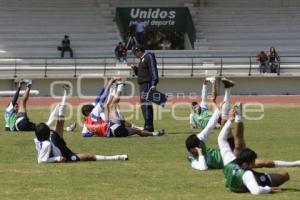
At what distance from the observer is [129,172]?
12.5 m

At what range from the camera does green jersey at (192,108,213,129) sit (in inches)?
778

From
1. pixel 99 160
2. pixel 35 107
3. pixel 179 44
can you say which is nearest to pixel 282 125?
pixel 99 160

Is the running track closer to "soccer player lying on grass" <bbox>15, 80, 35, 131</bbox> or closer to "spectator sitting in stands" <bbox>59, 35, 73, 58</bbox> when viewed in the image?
"spectator sitting in stands" <bbox>59, 35, 73, 58</bbox>

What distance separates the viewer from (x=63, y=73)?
4056cm

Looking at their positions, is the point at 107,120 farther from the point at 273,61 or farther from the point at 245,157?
the point at 273,61

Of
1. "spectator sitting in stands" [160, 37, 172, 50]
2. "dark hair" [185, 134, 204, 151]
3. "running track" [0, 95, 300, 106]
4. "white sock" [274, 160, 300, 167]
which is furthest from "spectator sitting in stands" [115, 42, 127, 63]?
"dark hair" [185, 134, 204, 151]

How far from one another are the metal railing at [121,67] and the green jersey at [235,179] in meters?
29.2

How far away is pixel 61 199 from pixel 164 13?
3732cm

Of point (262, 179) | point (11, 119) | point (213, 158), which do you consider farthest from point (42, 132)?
point (11, 119)

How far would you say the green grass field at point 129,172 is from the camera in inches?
416

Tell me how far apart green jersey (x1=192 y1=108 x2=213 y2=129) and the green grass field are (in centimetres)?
55

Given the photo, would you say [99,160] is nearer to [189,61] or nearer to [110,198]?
[110,198]

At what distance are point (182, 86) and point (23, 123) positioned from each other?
21.3 m

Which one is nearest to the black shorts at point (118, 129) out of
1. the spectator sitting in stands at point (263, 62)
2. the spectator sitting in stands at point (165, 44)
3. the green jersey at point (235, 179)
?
the green jersey at point (235, 179)
